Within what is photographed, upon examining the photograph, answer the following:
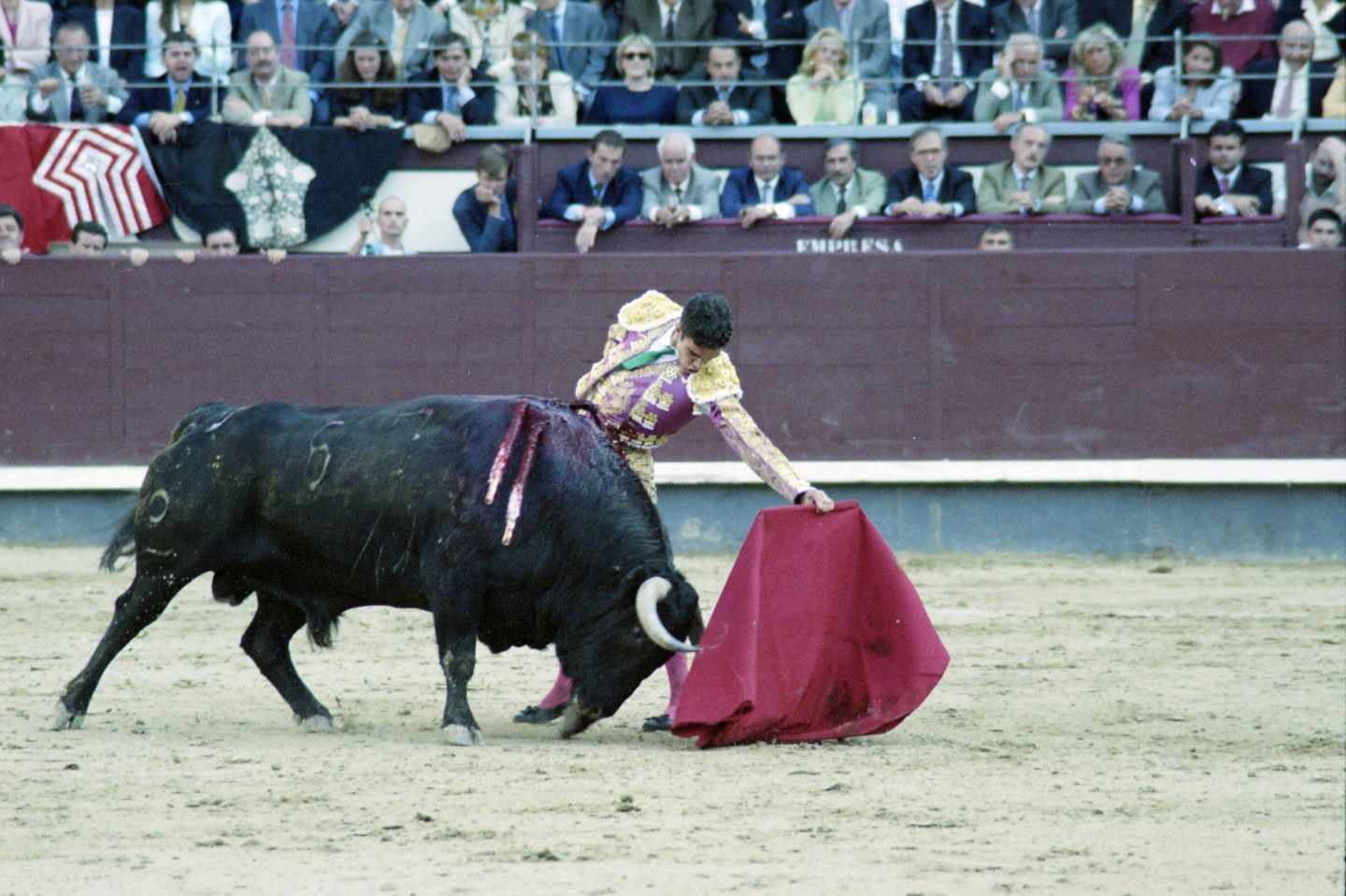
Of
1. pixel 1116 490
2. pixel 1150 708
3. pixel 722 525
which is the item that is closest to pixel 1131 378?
pixel 1116 490

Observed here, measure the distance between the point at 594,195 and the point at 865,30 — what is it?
1.50m

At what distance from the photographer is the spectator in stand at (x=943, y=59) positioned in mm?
9680

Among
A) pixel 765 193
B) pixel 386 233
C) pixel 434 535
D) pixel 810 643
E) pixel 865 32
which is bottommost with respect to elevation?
pixel 810 643

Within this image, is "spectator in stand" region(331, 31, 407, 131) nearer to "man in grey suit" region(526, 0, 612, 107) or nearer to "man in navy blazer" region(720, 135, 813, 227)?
"man in grey suit" region(526, 0, 612, 107)

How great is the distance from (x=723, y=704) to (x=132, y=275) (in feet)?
17.2

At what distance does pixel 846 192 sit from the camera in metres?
9.41

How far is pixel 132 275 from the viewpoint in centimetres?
941

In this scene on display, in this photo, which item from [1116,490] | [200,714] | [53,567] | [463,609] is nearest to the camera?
[463,609]

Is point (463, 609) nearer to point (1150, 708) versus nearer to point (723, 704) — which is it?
point (723, 704)

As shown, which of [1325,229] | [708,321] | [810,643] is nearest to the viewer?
[708,321]

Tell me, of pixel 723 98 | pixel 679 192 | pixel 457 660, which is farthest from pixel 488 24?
pixel 457 660

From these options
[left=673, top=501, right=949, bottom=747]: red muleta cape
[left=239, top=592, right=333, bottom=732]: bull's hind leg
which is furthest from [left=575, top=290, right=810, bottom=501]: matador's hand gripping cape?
[left=239, top=592, right=333, bottom=732]: bull's hind leg

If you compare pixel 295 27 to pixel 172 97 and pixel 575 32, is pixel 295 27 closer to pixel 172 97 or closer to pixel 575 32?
pixel 172 97

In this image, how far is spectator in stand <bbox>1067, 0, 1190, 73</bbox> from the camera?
9859 mm
